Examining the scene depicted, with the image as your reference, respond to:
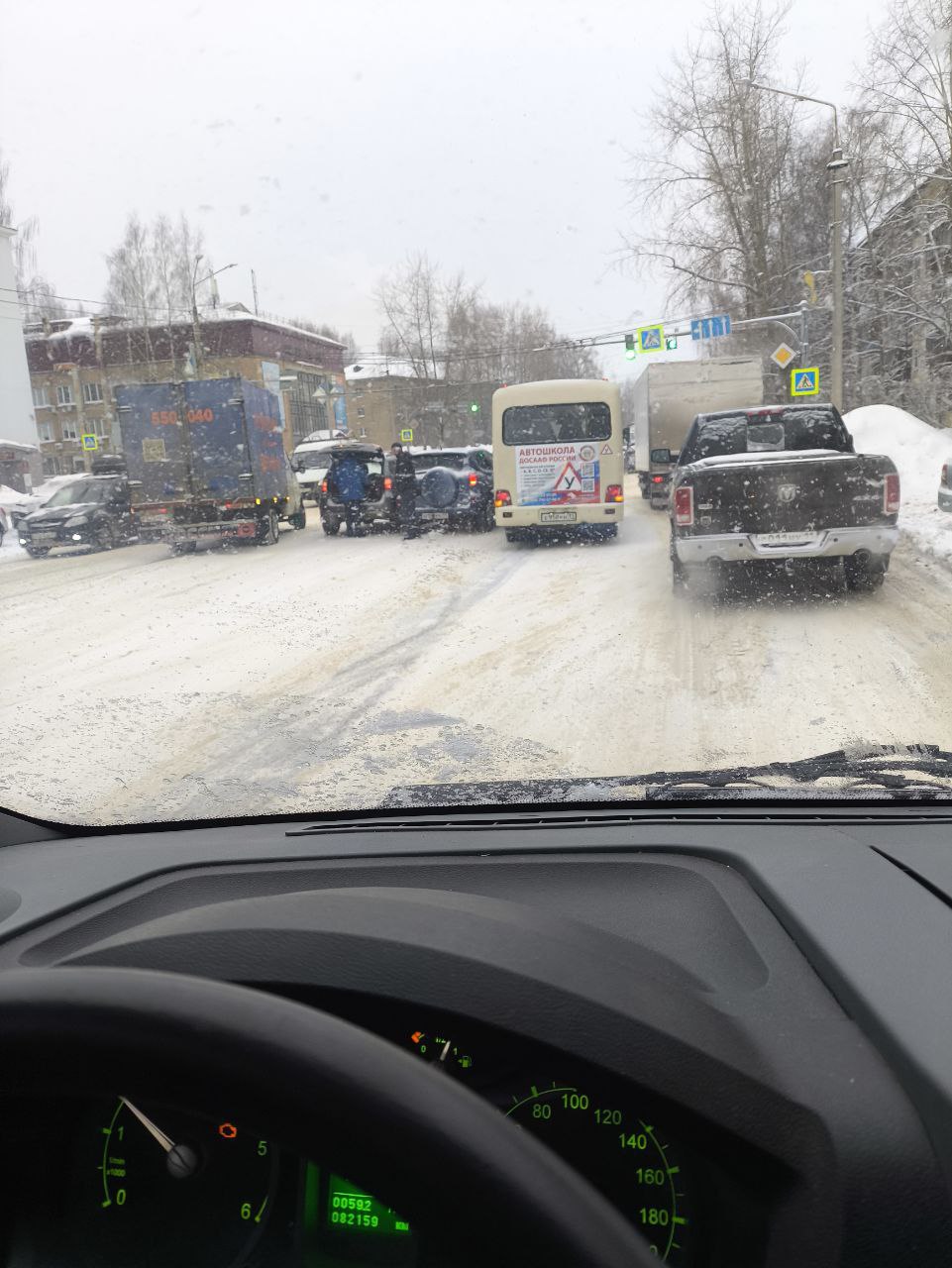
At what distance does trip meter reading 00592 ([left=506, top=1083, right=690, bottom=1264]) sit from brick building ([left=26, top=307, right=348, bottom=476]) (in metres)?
5.91

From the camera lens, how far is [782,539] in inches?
273

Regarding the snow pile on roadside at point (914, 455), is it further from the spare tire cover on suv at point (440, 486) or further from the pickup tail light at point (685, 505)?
the spare tire cover on suv at point (440, 486)

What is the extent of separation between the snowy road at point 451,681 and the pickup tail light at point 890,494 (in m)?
0.60

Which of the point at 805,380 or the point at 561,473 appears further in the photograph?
the point at 805,380

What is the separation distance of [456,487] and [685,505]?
2.65 metres

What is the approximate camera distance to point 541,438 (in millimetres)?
6586

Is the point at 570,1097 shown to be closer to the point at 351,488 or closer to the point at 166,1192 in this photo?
the point at 166,1192

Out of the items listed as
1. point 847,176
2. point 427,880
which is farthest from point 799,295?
point 427,880

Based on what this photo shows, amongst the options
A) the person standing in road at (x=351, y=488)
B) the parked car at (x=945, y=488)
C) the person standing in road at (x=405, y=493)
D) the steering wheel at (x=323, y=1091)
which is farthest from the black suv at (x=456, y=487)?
the steering wheel at (x=323, y=1091)

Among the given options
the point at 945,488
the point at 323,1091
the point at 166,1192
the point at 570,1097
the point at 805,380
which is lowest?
the point at 166,1192

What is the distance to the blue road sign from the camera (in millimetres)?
6500

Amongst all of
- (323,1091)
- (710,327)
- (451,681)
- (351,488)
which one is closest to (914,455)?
(710,327)

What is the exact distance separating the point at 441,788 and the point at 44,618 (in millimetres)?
6735

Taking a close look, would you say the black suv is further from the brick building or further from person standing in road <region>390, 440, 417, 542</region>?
the brick building
